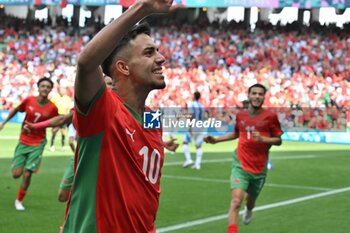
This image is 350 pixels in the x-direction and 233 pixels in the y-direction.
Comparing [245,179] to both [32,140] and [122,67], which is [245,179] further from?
[122,67]

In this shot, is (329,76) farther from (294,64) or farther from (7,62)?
(7,62)

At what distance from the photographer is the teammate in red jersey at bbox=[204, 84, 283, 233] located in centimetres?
1034

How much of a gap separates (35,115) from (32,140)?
448 millimetres

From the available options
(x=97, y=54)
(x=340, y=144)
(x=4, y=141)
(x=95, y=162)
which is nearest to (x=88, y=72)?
(x=97, y=54)

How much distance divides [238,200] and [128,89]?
5999 millimetres

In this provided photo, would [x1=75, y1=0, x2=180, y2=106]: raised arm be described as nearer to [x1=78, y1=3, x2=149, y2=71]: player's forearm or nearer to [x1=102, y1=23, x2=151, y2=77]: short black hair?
[x1=78, y1=3, x2=149, y2=71]: player's forearm

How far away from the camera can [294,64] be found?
125 feet

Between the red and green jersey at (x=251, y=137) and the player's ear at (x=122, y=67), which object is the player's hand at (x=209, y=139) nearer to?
the red and green jersey at (x=251, y=137)

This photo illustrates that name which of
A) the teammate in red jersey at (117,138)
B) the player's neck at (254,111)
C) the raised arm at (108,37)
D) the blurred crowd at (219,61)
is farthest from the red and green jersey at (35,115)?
the blurred crowd at (219,61)

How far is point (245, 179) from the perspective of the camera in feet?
34.0

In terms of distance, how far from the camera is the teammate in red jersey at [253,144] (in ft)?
33.9

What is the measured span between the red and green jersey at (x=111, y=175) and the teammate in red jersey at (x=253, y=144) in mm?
6243

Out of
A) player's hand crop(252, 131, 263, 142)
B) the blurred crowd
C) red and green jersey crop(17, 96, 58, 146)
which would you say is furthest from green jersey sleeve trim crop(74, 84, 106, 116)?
the blurred crowd

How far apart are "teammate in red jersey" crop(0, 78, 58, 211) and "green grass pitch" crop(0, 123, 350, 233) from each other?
0.66m
